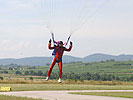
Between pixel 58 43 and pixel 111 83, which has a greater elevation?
pixel 58 43

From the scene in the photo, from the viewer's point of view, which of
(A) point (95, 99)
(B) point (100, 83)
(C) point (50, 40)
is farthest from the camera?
(B) point (100, 83)

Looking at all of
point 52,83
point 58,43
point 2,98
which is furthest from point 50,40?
point 2,98

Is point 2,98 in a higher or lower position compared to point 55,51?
Answer: lower

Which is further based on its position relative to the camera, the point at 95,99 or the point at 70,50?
the point at 70,50

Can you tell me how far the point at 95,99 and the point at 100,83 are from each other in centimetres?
2349

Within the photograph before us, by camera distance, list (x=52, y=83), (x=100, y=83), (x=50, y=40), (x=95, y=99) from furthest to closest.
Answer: (x=100, y=83) < (x=52, y=83) < (x=50, y=40) < (x=95, y=99)

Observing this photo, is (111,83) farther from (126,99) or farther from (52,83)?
(126,99)

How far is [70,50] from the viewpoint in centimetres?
4372

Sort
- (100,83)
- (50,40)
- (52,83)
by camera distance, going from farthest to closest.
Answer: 1. (100,83)
2. (52,83)
3. (50,40)

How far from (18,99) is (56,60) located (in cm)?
1487

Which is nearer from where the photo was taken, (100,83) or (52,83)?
(52,83)

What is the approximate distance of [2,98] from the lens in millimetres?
30594

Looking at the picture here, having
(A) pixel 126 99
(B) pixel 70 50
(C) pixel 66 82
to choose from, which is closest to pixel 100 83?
(C) pixel 66 82

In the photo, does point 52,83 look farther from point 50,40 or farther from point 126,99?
point 126,99
